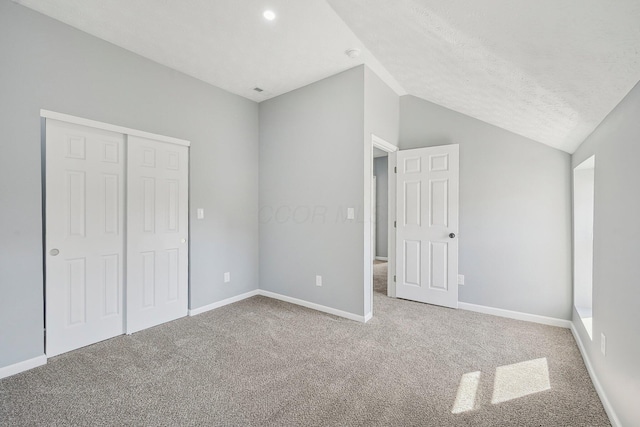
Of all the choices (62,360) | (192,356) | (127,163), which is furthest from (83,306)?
(127,163)

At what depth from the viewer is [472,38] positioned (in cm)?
171

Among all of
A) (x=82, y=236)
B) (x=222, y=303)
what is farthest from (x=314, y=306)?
(x=82, y=236)

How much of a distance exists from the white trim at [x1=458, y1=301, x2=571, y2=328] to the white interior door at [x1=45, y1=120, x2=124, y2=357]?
3.84 meters

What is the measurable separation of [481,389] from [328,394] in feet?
3.43

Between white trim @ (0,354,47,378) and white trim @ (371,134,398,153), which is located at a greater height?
white trim @ (371,134,398,153)

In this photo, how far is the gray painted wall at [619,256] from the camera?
4.50 ft

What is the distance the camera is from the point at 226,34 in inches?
96.3

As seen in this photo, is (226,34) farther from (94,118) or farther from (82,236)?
(82,236)

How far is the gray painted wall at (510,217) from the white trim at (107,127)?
3.12 metres

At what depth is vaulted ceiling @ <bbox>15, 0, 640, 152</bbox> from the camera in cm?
126

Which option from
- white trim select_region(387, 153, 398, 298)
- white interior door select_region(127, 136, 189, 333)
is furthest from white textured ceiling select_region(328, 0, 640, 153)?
white interior door select_region(127, 136, 189, 333)

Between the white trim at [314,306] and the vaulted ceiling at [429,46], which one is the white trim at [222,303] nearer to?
the white trim at [314,306]

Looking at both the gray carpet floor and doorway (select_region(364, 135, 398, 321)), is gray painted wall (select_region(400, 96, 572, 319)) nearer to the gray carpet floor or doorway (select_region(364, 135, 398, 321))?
the gray carpet floor

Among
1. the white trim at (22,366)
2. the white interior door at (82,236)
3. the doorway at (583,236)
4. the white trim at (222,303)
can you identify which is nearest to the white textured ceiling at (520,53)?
the doorway at (583,236)
